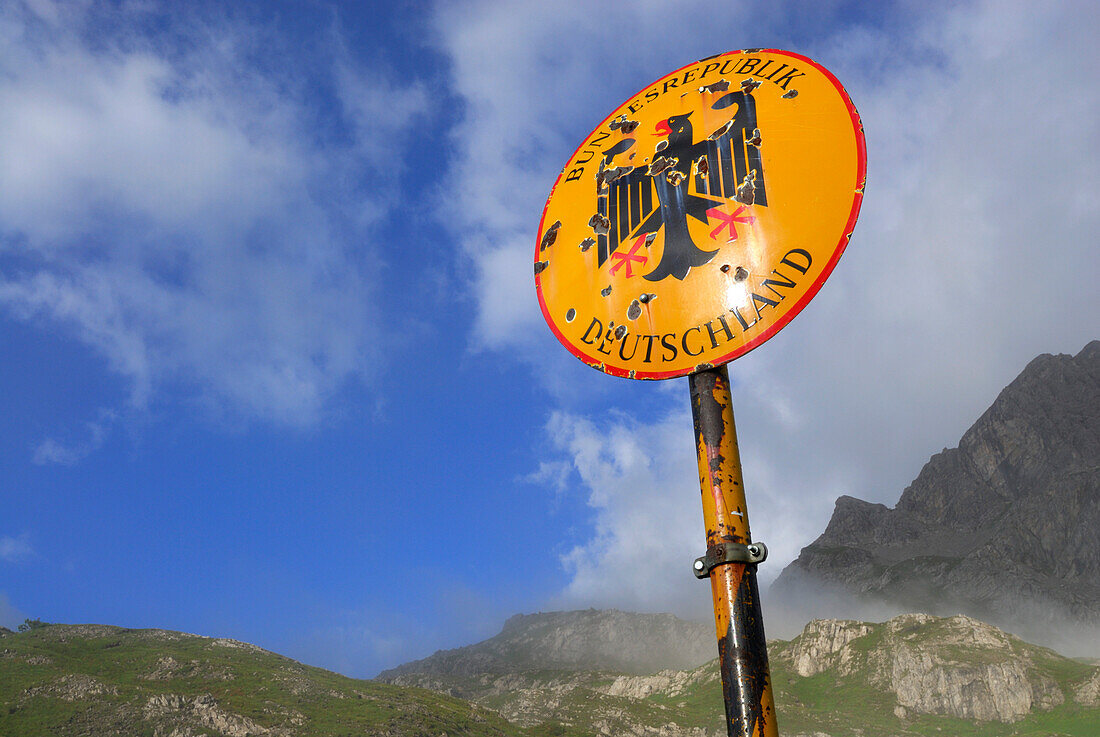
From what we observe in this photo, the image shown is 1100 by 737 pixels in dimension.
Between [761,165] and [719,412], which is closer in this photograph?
[719,412]

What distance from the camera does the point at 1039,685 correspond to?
193 m

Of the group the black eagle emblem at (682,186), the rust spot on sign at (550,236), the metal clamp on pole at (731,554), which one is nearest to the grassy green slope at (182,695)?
the rust spot on sign at (550,236)

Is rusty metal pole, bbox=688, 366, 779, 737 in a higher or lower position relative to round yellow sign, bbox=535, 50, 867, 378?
lower

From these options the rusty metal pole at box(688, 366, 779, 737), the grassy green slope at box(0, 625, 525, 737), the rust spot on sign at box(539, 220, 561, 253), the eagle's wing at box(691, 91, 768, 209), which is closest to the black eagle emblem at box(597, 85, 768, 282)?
the eagle's wing at box(691, 91, 768, 209)

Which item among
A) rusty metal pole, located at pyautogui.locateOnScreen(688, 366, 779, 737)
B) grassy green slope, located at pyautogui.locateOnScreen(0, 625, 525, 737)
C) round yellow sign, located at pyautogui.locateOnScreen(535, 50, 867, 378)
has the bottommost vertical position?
rusty metal pole, located at pyautogui.locateOnScreen(688, 366, 779, 737)

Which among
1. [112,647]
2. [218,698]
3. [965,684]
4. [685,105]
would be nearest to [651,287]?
[685,105]

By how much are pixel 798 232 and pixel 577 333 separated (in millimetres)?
1418

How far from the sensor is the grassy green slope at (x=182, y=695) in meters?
138

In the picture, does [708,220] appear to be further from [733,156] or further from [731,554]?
[731,554]

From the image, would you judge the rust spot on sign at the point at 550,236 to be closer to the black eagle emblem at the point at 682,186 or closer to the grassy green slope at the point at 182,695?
the black eagle emblem at the point at 682,186

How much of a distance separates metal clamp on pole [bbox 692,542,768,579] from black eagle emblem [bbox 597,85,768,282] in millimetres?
1555

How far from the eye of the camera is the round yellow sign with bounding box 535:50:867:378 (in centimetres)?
390

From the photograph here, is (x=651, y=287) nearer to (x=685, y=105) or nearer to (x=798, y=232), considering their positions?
(x=798, y=232)

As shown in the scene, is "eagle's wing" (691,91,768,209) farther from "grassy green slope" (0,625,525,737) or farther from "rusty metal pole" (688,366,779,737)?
"grassy green slope" (0,625,525,737)
